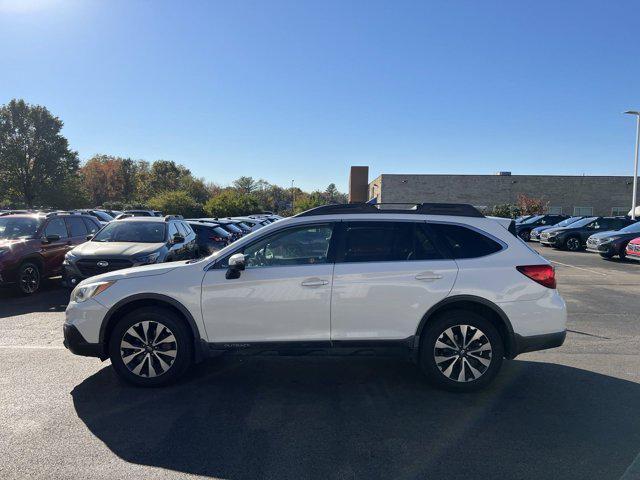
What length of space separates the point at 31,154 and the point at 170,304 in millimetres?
45464

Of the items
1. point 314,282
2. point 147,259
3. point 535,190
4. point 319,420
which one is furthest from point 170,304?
point 535,190

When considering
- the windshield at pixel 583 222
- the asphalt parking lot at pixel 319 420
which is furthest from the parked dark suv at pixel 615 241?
the asphalt parking lot at pixel 319 420

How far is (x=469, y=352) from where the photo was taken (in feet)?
14.7

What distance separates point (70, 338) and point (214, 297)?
5.13 feet

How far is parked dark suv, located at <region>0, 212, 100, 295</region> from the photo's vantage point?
9.13 m

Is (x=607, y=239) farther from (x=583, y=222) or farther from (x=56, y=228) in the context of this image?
(x=56, y=228)

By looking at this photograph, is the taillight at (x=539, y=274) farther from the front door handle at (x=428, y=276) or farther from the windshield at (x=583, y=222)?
the windshield at (x=583, y=222)

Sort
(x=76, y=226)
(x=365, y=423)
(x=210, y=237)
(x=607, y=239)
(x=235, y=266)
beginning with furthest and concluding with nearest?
(x=607, y=239), (x=210, y=237), (x=76, y=226), (x=235, y=266), (x=365, y=423)

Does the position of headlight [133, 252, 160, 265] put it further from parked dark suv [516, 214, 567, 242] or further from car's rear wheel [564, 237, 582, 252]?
parked dark suv [516, 214, 567, 242]

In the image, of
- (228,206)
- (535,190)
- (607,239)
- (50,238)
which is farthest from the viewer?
(535,190)

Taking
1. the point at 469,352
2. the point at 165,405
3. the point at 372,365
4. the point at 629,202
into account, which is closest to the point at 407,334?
the point at 469,352

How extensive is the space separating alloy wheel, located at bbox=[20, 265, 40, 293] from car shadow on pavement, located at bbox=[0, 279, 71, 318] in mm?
148

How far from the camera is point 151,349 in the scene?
4586 millimetres

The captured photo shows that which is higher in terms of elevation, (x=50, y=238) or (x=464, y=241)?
(x=464, y=241)
